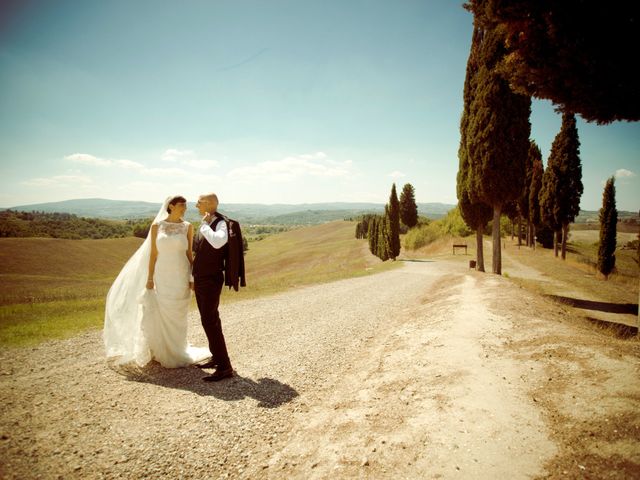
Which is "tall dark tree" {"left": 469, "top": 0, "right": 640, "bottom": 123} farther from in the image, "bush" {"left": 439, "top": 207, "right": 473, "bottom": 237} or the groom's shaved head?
"bush" {"left": 439, "top": 207, "right": 473, "bottom": 237}

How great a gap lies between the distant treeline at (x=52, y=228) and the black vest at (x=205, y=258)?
9685 cm

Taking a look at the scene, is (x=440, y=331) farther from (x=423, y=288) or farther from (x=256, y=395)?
(x=423, y=288)

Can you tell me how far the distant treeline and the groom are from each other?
9686 centimetres

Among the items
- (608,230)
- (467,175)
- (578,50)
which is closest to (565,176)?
(608,230)

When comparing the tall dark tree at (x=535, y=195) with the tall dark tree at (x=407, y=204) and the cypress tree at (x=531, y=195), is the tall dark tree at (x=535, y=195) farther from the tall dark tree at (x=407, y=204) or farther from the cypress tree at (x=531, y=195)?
the tall dark tree at (x=407, y=204)

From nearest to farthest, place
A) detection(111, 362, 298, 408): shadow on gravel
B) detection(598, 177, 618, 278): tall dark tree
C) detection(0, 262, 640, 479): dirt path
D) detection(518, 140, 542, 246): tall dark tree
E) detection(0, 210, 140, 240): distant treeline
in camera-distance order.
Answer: detection(0, 262, 640, 479): dirt path
detection(111, 362, 298, 408): shadow on gravel
detection(598, 177, 618, 278): tall dark tree
detection(518, 140, 542, 246): tall dark tree
detection(0, 210, 140, 240): distant treeline

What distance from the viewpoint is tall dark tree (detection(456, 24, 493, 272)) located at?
727 inches

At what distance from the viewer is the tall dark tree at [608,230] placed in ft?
84.7

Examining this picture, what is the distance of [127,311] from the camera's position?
5.55 meters

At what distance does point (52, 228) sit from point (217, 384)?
132 m

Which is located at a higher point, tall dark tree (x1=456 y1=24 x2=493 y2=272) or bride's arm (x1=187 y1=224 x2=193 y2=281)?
tall dark tree (x1=456 y1=24 x2=493 y2=272)

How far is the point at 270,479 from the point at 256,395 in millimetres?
1681

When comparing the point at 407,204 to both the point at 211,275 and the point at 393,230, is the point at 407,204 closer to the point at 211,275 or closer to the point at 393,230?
the point at 393,230

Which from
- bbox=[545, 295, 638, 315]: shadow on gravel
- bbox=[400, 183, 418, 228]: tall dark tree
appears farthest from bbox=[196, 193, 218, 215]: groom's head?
bbox=[400, 183, 418, 228]: tall dark tree
